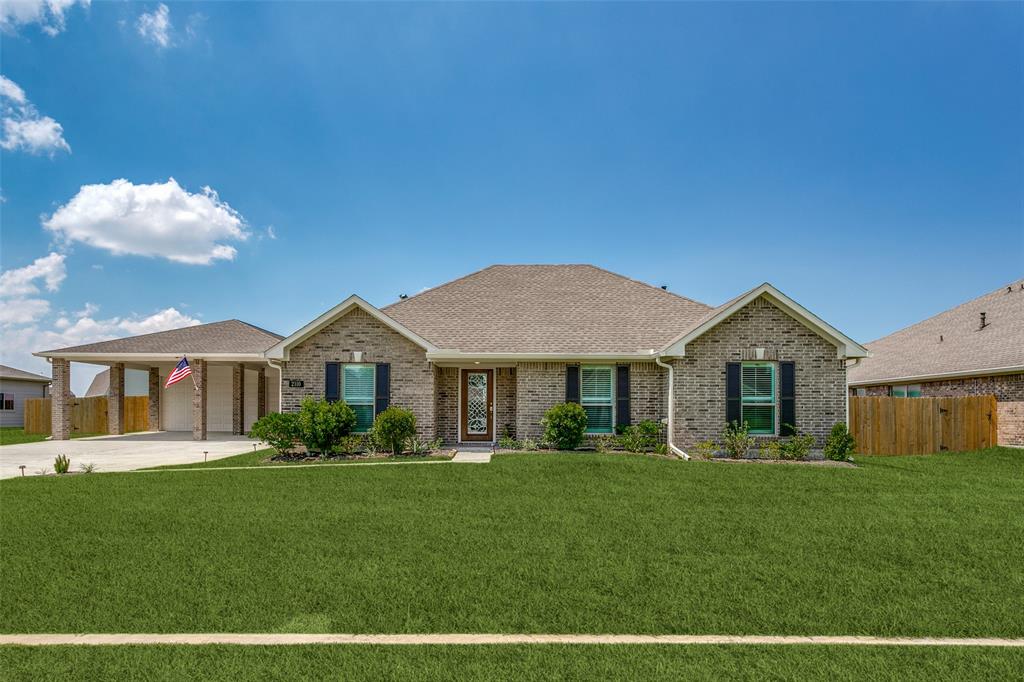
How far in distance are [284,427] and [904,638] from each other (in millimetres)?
13021

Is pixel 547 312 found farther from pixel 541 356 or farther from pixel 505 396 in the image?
pixel 505 396

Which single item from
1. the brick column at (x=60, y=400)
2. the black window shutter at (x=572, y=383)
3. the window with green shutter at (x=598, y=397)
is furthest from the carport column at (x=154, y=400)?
the window with green shutter at (x=598, y=397)

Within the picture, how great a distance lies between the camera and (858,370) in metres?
27.9

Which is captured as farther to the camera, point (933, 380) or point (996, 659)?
point (933, 380)

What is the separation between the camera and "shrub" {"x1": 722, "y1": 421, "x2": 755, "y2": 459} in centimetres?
1393

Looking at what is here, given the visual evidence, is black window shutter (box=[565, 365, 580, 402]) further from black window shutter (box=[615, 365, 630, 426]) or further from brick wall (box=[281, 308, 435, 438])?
brick wall (box=[281, 308, 435, 438])

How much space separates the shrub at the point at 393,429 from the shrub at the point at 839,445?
10407mm

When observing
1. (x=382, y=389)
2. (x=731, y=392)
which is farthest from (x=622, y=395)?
(x=382, y=389)

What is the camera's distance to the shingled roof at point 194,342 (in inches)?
780

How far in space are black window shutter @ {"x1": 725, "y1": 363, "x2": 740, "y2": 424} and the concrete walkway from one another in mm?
10072

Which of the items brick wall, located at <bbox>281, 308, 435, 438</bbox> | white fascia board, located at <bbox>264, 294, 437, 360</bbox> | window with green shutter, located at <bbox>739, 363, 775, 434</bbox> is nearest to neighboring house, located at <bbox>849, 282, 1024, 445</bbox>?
window with green shutter, located at <bbox>739, 363, 775, 434</bbox>

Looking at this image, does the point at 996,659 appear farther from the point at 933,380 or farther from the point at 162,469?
the point at 933,380

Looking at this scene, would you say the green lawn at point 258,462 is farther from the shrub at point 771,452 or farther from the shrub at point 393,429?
the shrub at point 771,452

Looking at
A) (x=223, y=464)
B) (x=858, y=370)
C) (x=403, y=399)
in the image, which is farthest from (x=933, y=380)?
(x=223, y=464)
